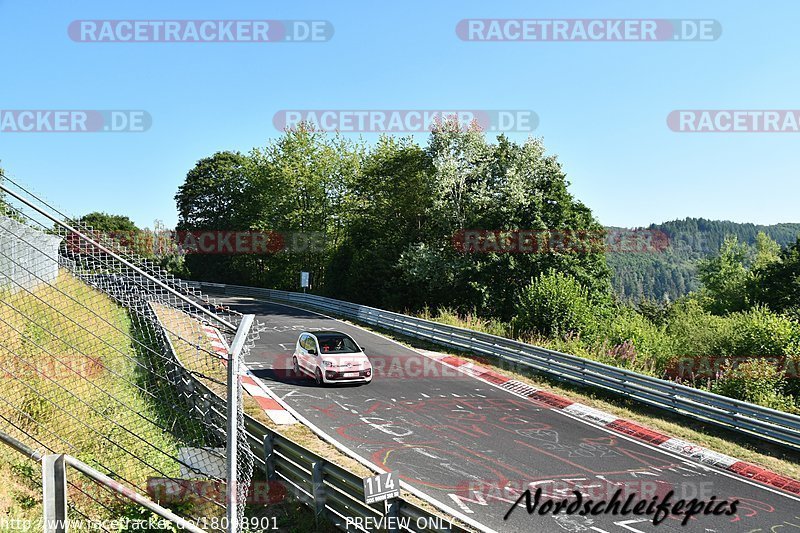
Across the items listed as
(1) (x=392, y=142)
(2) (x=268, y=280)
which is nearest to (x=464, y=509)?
(1) (x=392, y=142)

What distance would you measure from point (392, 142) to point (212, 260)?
2760cm

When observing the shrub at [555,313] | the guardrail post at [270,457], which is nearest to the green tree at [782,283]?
the shrub at [555,313]

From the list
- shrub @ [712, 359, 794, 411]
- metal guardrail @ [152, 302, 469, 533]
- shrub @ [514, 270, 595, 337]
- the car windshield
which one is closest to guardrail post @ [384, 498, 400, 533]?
metal guardrail @ [152, 302, 469, 533]

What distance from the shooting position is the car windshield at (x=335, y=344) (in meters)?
17.5

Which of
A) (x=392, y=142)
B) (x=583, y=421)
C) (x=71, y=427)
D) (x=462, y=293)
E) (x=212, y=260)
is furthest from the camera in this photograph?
(x=212, y=260)

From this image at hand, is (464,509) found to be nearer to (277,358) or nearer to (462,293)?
(277,358)

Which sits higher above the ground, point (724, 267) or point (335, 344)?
point (724, 267)

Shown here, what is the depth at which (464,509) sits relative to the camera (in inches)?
365

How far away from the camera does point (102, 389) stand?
8.57 m

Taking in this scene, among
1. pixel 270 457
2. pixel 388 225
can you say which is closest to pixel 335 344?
pixel 270 457

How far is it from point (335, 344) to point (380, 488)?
1070cm

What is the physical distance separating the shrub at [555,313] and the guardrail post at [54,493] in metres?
21.6

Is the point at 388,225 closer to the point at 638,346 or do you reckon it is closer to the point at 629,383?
the point at 638,346

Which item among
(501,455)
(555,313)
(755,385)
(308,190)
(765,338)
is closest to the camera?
(501,455)
